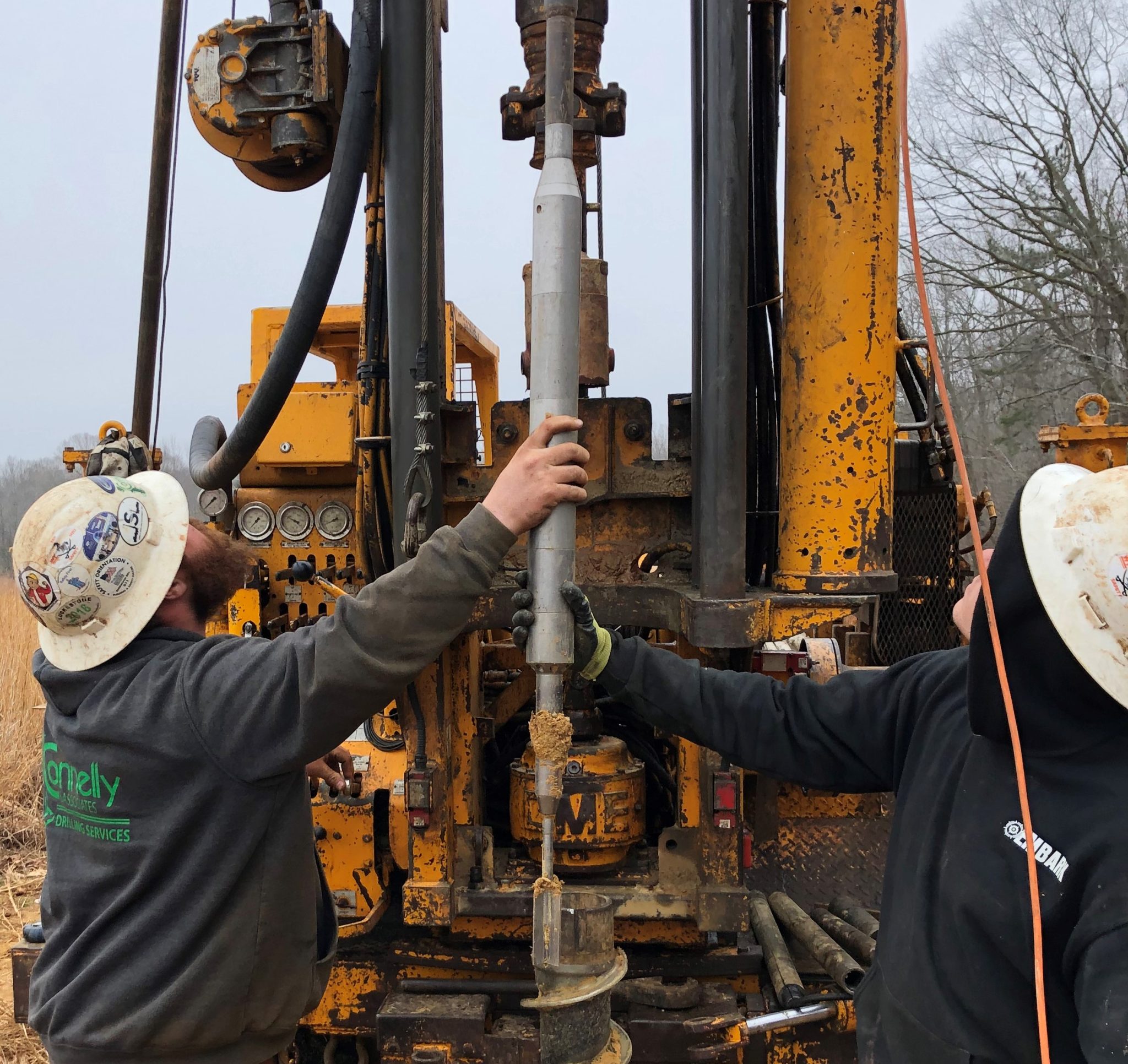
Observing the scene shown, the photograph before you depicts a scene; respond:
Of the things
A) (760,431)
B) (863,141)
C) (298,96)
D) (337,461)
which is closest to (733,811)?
(760,431)

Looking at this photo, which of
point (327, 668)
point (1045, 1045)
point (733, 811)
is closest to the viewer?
point (1045, 1045)

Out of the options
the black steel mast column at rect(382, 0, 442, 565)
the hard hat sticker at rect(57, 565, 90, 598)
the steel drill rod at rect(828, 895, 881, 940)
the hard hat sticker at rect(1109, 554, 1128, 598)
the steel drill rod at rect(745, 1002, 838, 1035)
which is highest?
the black steel mast column at rect(382, 0, 442, 565)

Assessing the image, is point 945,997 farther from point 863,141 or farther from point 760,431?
point 863,141

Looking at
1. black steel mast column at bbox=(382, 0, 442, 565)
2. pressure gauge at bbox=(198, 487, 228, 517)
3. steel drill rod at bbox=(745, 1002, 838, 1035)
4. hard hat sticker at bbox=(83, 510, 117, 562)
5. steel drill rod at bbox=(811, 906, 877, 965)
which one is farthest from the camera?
pressure gauge at bbox=(198, 487, 228, 517)

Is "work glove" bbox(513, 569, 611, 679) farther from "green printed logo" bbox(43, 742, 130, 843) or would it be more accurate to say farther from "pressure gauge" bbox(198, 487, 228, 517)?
"pressure gauge" bbox(198, 487, 228, 517)

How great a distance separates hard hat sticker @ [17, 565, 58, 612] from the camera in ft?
6.66

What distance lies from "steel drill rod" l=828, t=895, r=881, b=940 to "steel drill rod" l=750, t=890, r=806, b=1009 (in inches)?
9.0

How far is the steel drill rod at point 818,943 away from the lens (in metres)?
2.94

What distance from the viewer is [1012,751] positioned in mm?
1657

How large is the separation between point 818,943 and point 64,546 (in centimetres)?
246

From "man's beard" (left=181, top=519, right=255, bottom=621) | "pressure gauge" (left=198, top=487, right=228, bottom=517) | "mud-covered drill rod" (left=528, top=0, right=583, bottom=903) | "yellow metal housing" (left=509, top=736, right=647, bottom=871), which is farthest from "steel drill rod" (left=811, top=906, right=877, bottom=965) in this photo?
"pressure gauge" (left=198, top=487, right=228, bottom=517)

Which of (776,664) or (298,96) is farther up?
(298,96)

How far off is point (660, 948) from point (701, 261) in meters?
2.10

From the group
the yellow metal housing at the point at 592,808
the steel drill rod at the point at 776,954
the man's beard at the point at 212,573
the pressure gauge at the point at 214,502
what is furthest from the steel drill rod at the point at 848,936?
the pressure gauge at the point at 214,502
